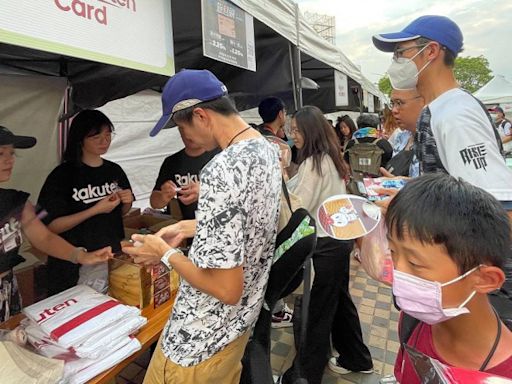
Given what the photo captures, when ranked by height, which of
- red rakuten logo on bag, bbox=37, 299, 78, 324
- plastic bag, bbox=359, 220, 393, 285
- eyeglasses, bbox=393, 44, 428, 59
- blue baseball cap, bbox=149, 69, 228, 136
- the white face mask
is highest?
eyeglasses, bbox=393, 44, 428, 59

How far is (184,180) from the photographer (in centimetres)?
236

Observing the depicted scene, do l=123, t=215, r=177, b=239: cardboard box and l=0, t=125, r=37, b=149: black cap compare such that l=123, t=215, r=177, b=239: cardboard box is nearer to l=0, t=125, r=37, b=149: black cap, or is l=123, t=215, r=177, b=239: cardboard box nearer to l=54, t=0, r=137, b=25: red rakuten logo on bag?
l=0, t=125, r=37, b=149: black cap

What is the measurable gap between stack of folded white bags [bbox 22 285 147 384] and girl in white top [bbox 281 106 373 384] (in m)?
1.08

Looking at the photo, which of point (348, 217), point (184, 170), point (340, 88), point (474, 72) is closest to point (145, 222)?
point (184, 170)

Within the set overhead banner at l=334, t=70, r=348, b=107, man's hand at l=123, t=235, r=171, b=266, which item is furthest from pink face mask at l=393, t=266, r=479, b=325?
overhead banner at l=334, t=70, r=348, b=107

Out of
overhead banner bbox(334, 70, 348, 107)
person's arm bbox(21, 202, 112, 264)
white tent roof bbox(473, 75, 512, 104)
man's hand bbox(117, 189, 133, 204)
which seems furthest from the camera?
white tent roof bbox(473, 75, 512, 104)

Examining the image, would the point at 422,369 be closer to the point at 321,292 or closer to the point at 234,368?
the point at 234,368

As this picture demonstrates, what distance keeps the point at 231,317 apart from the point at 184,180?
145cm

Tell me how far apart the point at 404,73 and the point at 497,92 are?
15.3m

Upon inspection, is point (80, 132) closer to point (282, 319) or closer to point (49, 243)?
point (49, 243)

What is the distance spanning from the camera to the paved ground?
2.22 metres

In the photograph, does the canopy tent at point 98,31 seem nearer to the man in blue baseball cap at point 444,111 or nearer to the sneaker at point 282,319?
the man in blue baseball cap at point 444,111

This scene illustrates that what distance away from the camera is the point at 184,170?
2.39 meters

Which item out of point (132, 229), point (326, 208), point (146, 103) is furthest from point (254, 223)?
point (146, 103)
